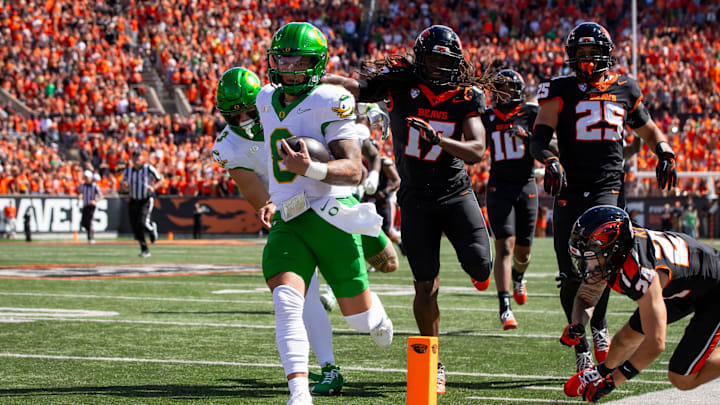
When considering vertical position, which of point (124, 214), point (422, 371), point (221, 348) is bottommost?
point (124, 214)

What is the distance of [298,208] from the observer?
4.54 meters

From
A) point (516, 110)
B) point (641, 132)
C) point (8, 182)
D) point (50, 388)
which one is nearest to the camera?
point (50, 388)

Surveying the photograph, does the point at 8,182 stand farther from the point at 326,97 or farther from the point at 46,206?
the point at 326,97

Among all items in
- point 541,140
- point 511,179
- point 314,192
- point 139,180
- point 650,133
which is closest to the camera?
point 314,192

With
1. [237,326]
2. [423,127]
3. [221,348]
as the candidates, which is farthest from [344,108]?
[237,326]

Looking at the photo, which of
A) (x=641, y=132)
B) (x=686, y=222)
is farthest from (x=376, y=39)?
(x=641, y=132)

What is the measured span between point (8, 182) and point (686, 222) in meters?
16.8

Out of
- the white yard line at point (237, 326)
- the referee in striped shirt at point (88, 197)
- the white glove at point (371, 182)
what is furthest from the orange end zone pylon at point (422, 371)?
the referee in striped shirt at point (88, 197)

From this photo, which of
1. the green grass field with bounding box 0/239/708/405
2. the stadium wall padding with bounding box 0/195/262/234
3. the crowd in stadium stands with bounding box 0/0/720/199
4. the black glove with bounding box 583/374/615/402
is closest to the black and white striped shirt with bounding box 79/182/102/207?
the stadium wall padding with bounding box 0/195/262/234

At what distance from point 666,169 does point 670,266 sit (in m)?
1.57

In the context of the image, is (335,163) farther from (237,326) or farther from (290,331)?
(237,326)

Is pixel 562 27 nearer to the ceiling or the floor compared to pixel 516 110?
nearer to the ceiling

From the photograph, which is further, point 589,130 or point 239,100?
point 589,130

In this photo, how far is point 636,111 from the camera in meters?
6.00
